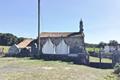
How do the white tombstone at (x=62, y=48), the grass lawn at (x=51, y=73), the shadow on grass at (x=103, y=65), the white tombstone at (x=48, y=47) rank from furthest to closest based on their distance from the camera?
1. the white tombstone at (x=48, y=47)
2. the white tombstone at (x=62, y=48)
3. the shadow on grass at (x=103, y=65)
4. the grass lawn at (x=51, y=73)

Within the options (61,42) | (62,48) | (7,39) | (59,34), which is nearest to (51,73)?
(62,48)

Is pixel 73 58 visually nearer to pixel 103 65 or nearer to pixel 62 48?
pixel 103 65

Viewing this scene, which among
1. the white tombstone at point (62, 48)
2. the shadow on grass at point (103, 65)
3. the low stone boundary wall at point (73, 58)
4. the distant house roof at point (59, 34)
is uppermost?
the distant house roof at point (59, 34)

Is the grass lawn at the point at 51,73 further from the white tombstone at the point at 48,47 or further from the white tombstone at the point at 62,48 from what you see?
the white tombstone at the point at 48,47

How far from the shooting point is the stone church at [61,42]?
50.7m

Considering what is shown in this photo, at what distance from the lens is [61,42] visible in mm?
51719

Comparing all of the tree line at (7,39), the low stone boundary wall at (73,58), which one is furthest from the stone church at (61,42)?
the tree line at (7,39)

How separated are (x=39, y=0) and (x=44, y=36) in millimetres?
10632

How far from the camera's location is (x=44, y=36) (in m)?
55.1

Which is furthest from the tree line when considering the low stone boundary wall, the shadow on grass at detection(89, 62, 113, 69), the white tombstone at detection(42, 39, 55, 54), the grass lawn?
the grass lawn

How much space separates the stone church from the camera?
166 feet

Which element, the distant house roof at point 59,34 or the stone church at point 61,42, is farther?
the distant house roof at point 59,34

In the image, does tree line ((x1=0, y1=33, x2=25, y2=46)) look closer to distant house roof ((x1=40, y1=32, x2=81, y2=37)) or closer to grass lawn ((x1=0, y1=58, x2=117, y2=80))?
distant house roof ((x1=40, y1=32, x2=81, y2=37))

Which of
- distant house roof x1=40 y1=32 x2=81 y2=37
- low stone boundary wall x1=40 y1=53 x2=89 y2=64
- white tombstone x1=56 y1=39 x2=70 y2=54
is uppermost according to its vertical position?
distant house roof x1=40 y1=32 x2=81 y2=37
